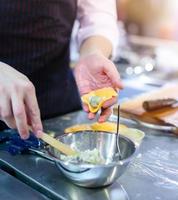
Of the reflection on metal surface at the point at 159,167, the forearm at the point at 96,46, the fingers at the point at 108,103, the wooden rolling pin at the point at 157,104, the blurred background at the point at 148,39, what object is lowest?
the blurred background at the point at 148,39

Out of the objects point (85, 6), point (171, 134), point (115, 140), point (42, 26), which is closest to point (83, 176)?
point (115, 140)

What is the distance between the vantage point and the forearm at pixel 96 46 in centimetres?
104

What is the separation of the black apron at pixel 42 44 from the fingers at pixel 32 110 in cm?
35

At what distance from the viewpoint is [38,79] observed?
1083 mm

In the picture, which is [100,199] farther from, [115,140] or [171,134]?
[171,134]

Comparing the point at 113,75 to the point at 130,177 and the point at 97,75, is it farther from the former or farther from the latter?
the point at 130,177

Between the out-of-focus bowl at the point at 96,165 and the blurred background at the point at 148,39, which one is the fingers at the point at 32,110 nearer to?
the out-of-focus bowl at the point at 96,165

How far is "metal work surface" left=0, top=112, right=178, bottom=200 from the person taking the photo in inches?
27.6

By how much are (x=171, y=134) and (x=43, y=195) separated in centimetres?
41

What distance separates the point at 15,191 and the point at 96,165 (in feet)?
0.52

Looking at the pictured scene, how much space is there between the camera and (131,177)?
765 mm

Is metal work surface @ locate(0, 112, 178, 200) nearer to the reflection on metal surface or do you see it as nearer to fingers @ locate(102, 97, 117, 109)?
the reflection on metal surface

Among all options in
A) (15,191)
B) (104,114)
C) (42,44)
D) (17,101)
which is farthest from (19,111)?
(42,44)

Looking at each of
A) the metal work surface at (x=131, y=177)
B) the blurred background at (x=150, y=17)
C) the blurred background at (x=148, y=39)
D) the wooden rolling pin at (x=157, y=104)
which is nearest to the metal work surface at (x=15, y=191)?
the metal work surface at (x=131, y=177)
